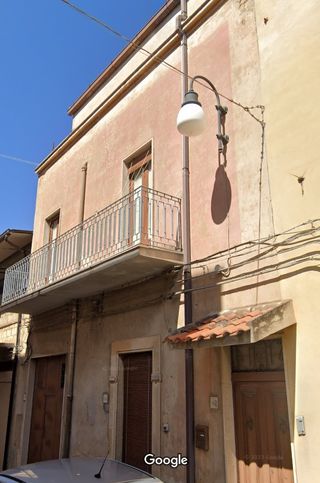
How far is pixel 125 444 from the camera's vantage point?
24.1 ft

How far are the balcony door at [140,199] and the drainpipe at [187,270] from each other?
2.19ft

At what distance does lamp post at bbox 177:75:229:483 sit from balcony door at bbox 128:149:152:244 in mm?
691

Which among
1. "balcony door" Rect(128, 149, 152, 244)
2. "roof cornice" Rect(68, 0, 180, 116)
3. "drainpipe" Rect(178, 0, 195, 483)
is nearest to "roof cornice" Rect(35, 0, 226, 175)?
"drainpipe" Rect(178, 0, 195, 483)

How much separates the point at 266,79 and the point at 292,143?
1221mm

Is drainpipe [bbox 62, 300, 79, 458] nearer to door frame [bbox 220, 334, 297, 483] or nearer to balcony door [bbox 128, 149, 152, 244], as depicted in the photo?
balcony door [bbox 128, 149, 152, 244]

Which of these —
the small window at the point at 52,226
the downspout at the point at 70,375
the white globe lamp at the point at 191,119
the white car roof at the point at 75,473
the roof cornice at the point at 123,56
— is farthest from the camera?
the small window at the point at 52,226

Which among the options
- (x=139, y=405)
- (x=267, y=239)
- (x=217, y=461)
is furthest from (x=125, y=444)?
(x=267, y=239)

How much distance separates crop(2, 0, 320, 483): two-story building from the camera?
5164 mm

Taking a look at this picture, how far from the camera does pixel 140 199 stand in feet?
22.8

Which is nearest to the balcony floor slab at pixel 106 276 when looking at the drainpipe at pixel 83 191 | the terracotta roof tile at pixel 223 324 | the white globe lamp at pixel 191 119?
the terracotta roof tile at pixel 223 324

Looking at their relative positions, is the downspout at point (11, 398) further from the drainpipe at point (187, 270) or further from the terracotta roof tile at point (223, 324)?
the terracotta roof tile at point (223, 324)

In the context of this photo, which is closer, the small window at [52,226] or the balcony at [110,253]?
the balcony at [110,253]

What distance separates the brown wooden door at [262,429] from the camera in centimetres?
507

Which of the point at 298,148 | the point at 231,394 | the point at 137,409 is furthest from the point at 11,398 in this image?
the point at 298,148
